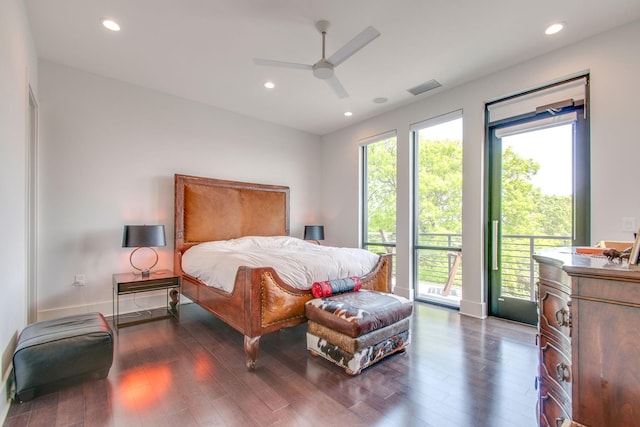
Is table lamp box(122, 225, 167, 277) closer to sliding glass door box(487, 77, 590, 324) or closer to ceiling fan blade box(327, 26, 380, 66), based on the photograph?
ceiling fan blade box(327, 26, 380, 66)

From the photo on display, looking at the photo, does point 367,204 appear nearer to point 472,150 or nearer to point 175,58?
point 472,150

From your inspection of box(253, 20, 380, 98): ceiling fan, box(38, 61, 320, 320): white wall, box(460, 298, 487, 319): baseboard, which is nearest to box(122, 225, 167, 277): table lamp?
box(38, 61, 320, 320): white wall

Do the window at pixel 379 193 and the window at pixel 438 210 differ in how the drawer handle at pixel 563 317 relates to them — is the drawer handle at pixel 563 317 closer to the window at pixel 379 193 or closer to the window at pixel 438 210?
the window at pixel 438 210

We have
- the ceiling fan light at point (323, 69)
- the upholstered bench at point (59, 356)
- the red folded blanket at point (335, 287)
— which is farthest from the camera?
the red folded blanket at point (335, 287)

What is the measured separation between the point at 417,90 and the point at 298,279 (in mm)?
3100

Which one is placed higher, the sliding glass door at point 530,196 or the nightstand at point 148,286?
the sliding glass door at point 530,196

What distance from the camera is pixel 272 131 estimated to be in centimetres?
547

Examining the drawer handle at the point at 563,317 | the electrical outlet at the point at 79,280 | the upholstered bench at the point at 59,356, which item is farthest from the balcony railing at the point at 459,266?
the electrical outlet at the point at 79,280

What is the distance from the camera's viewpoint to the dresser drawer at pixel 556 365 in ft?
3.95

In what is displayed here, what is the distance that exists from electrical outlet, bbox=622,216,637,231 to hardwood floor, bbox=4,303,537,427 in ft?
4.39

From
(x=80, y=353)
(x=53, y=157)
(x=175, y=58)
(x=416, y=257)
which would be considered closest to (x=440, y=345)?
(x=416, y=257)

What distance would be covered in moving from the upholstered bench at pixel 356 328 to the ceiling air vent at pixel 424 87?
2833 mm

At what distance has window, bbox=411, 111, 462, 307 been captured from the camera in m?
4.18

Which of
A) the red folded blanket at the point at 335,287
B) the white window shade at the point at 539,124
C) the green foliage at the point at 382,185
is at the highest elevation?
the white window shade at the point at 539,124
